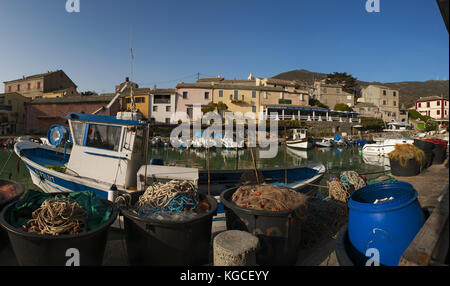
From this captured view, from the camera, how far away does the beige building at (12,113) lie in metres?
39.3

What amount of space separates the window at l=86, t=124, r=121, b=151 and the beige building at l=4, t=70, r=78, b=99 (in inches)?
1908

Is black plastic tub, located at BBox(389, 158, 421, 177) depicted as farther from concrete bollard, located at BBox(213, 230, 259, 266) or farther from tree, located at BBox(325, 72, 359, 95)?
tree, located at BBox(325, 72, 359, 95)

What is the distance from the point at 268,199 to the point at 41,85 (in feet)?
194

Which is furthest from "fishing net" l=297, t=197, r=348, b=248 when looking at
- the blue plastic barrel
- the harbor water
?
the harbor water

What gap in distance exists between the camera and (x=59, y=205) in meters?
2.83

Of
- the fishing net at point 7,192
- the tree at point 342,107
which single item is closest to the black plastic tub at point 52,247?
the fishing net at point 7,192

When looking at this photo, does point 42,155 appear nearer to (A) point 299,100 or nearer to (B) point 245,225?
(B) point 245,225

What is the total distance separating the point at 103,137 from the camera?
A: 670cm

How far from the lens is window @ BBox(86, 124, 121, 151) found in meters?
6.58

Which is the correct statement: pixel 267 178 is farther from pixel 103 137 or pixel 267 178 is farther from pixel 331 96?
pixel 331 96
